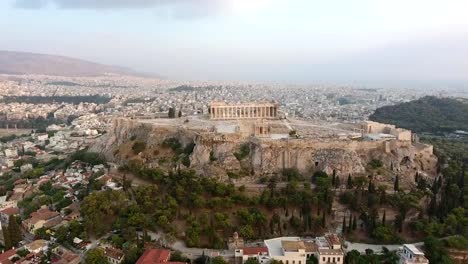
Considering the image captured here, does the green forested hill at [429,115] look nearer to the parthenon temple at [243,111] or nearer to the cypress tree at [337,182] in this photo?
the parthenon temple at [243,111]

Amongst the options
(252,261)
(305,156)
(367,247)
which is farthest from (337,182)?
(252,261)

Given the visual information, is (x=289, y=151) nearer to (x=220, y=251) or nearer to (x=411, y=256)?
(x=220, y=251)

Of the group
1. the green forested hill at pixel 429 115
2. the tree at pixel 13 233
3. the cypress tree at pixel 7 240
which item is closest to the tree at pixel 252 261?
the tree at pixel 13 233

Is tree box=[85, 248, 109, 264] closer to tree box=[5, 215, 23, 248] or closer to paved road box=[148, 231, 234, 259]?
paved road box=[148, 231, 234, 259]

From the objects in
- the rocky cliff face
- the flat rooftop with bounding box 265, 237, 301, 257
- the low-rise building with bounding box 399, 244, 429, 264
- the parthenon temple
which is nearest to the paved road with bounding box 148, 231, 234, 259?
the flat rooftop with bounding box 265, 237, 301, 257

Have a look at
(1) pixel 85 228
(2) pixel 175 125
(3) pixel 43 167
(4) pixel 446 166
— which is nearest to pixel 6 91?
(3) pixel 43 167

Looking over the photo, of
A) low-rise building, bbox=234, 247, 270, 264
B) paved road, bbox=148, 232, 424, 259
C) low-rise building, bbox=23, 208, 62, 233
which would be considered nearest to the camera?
low-rise building, bbox=234, 247, 270, 264
